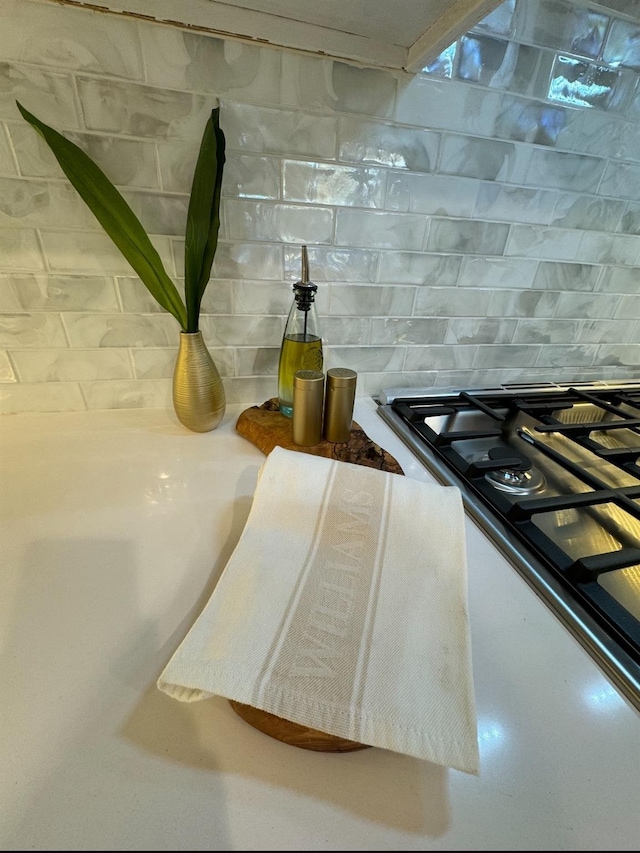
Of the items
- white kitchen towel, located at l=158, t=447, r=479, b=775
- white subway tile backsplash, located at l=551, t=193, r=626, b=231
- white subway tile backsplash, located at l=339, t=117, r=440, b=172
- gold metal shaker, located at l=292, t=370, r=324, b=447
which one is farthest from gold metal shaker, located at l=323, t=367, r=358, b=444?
white subway tile backsplash, located at l=551, t=193, r=626, b=231

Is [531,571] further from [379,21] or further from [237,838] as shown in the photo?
[379,21]

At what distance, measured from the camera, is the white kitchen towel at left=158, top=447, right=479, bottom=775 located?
24 cm

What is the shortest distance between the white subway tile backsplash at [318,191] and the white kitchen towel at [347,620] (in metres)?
0.38

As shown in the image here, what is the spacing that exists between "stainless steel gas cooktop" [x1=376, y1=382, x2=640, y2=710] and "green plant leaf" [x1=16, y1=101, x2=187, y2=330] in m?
0.44

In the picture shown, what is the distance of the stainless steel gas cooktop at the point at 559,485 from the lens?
36 centimetres

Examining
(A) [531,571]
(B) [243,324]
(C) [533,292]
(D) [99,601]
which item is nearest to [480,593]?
(A) [531,571]

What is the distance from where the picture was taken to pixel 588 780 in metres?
0.25

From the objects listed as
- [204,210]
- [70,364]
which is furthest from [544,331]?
[70,364]

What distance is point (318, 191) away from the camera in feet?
1.94

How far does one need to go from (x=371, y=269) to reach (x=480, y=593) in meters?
0.54

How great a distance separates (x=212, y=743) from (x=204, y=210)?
567 mm

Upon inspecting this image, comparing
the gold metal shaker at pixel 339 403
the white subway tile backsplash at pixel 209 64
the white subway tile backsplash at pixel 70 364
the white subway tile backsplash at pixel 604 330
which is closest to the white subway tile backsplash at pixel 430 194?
the white subway tile backsplash at pixel 209 64

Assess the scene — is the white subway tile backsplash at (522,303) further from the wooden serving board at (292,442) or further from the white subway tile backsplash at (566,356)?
the wooden serving board at (292,442)

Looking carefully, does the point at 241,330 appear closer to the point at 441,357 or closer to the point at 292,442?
the point at 292,442
